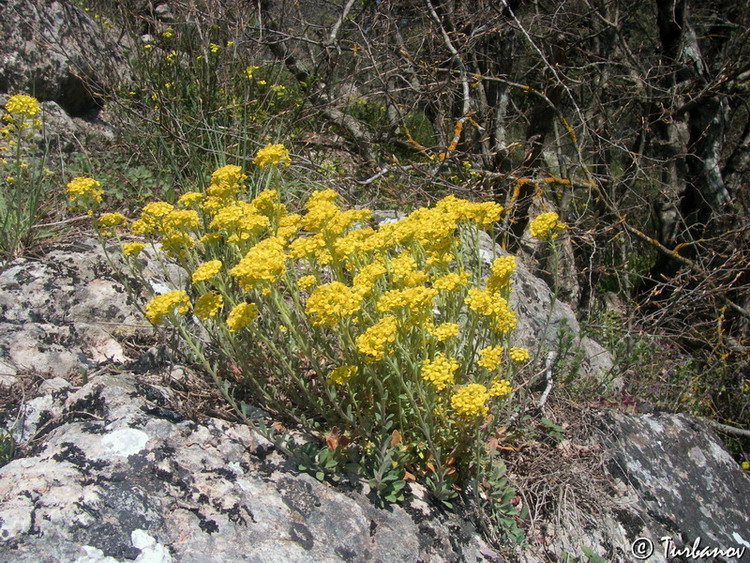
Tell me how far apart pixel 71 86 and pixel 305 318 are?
→ 4.28 m

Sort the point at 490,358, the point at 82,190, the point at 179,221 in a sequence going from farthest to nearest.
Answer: the point at 82,190 < the point at 179,221 < the point at 490,358

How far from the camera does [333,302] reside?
197cm

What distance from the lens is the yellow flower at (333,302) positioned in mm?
1946

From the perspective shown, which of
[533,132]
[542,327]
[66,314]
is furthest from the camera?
[533,132]

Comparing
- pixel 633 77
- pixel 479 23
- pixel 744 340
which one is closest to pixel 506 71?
pixel 479 23

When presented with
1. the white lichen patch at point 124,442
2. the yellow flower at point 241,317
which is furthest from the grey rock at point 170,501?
the yellow flower at point 241,317

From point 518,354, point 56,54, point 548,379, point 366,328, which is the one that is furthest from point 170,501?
point 56,54

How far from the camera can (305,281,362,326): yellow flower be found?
195 centimetres

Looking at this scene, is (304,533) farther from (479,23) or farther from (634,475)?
(479,23)

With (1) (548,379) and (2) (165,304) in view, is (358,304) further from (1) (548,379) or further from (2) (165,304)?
(1) (548,379)

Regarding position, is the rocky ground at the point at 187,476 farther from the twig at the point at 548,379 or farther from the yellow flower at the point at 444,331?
the yellow flower at the point at 444,331

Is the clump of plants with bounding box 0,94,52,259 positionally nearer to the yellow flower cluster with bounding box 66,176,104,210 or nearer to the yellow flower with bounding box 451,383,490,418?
the yellow flower cluster with bounding box 66,176,104,210

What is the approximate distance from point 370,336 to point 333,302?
7.1 inches

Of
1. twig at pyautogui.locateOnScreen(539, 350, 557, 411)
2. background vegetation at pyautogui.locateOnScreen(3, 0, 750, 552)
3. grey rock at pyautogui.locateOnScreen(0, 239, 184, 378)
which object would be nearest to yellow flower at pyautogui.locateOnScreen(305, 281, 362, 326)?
grey rock at pyautogui.locateOnScreen(0, 239, 184, 378)
